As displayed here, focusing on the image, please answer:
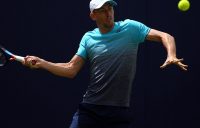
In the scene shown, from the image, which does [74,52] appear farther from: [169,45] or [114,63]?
[169,45]

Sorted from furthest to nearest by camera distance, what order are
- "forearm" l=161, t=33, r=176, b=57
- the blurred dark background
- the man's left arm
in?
1. the blurred dark background
2. "forearm" l=161, t=33, r=176, b=57
3. the man's left arm

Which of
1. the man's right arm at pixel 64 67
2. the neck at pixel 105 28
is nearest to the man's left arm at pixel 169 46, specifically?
the neck at pixel 105 28

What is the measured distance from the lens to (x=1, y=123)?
5418 millimetres

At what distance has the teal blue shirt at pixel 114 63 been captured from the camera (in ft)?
13.3

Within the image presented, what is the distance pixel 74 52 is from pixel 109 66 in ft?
4.39

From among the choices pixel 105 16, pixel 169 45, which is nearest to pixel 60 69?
pixel 105 16

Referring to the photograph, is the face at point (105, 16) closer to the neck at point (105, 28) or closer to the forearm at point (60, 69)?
the neck at point (105, 28)

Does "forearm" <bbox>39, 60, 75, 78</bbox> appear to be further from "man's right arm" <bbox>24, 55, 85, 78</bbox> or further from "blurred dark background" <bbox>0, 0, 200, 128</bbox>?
"blurred dark background" <bbox>0, 0, 200, 128</bbox>

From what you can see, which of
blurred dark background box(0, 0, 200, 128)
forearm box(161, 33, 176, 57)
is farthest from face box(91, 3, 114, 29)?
blurred dark background box(0, 0, 200, 128)

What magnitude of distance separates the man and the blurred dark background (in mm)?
1176

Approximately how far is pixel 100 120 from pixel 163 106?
57.2 inches

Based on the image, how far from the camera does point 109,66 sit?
4.05 m

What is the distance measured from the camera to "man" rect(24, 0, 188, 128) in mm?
4020

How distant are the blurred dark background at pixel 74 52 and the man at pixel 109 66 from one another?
46.3 inches
